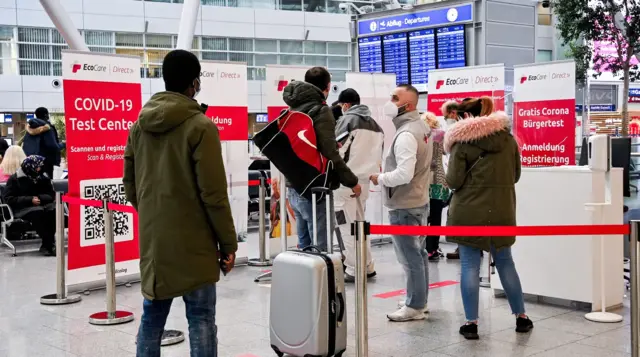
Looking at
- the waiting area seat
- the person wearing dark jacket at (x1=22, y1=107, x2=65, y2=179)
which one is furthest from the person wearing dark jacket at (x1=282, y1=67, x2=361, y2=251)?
the person wearing dark jacket at (x1=22, y1=107, x2=65, y2=179)

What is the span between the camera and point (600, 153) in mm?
5648

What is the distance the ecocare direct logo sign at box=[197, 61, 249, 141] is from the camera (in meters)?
7.50

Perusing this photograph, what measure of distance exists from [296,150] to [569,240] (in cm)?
219

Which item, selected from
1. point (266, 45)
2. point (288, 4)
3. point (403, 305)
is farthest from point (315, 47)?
point (403, 305)

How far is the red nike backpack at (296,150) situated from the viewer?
5184 millimetres

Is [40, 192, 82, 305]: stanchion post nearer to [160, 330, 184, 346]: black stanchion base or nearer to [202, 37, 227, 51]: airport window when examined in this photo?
[160, 330, 184, 346]: black stanchion base

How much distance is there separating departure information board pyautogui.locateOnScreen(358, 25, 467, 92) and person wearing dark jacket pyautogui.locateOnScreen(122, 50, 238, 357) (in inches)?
363

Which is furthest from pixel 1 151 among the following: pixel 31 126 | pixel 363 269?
pixel 363 269

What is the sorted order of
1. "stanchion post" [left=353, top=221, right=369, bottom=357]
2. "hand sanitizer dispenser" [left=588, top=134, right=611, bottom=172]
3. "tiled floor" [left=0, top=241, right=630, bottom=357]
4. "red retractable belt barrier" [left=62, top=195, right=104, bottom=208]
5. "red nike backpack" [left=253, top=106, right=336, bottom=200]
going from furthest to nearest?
"red retractable belt barrier" [left=62, top=195, right=104, bottom=208]
"hand sanitizer dispenser" [left=588, top=134, right=611, bottom=172]
"red nike backpack" [left=253, top=106, right=336, bottom=200]
"tiled floor" [left=0, top=241, right=630, bottom=357]
"stanchion post" [left=353, top=221, right=369, bottom=357]

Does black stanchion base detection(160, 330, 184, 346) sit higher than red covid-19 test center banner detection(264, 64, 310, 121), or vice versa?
red covid-19 test center banner detection(264, 64, 310, 121)

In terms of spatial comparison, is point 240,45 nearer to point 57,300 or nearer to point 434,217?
point 434,217

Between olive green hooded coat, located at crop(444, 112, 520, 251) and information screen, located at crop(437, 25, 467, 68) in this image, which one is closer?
olive green hooded coat, located at crop(444, 112, 520, 251)

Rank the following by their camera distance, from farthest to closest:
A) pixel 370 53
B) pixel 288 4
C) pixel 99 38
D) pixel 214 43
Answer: pixel 288 4
pixel 214 43
pixel 99 38
pixel 370 53

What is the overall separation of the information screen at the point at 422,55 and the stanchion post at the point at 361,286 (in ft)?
29.2
